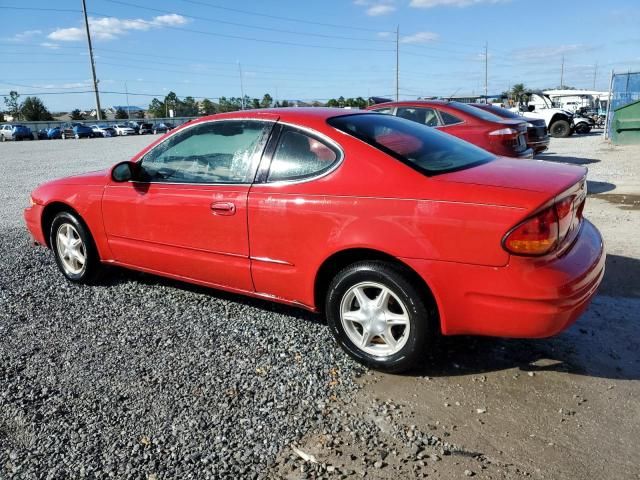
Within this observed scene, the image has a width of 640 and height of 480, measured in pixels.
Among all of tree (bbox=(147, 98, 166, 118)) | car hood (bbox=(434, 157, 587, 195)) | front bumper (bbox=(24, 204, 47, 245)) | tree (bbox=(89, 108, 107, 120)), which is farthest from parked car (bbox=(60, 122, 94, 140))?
car hood (bbox=(434, 157, 587, 195))

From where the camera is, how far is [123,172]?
417 centimetres

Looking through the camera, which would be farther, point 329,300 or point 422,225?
point 329,300

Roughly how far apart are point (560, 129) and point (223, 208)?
21399 millimetres

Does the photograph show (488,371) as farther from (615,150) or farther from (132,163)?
(615,150)

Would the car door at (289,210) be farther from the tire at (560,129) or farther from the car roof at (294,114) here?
the tire at (560,129)

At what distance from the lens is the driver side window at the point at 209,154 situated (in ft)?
11.9

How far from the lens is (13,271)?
5285 millimetres

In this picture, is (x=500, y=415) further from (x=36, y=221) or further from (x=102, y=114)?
(x=102, y=114)

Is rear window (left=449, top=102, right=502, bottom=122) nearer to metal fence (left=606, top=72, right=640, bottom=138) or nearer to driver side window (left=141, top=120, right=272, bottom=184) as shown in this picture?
driver side window (left=141, top=120, right=272, bottom=184)

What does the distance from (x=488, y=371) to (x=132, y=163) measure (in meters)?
3.05

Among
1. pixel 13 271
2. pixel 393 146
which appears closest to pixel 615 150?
pixel 393 146

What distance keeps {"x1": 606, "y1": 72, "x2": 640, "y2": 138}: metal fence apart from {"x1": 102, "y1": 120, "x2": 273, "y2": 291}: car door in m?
A: 18.9

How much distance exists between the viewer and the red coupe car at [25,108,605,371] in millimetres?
2693

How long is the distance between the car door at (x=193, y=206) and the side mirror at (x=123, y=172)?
64 millimetres
